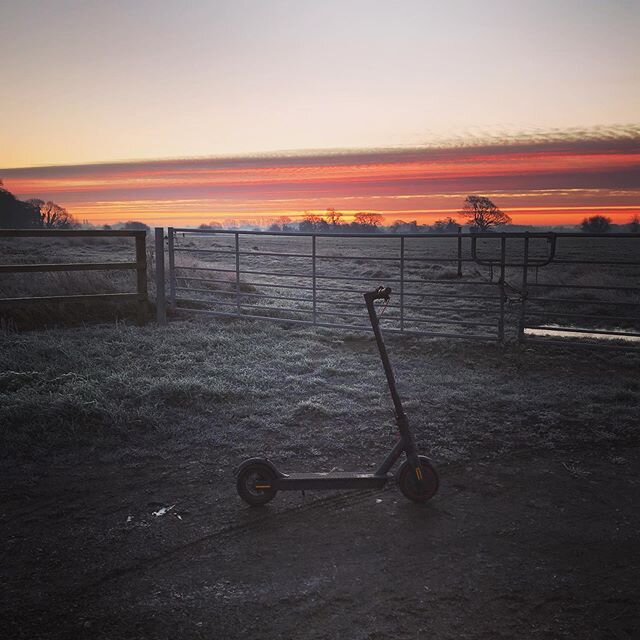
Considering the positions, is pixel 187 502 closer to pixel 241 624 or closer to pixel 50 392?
pixel 241 624

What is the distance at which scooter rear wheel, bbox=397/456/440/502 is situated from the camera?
3807mm

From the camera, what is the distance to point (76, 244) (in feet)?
133

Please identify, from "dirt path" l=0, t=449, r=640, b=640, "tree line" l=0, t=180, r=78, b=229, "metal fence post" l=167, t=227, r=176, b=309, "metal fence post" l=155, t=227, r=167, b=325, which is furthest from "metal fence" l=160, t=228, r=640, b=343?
"tree line" l=0, t=180, r=78, b=229

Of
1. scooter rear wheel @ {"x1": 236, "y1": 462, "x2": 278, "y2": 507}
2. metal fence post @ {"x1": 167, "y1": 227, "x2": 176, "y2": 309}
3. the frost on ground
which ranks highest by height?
metal fence post @ {"x1": 167, "y1": 227, "x2": 176, "y2": 309}

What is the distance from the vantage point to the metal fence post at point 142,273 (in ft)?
35.3

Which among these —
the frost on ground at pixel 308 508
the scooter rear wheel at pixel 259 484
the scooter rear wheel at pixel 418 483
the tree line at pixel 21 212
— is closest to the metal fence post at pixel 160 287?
the frost on ground at pixel 308 508

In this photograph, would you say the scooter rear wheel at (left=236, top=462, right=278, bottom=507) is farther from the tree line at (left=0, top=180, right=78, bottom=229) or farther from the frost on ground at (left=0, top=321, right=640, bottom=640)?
the tree line at (left=0, top=180, right=78, bottom=229)

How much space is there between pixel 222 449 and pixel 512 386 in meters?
3.57

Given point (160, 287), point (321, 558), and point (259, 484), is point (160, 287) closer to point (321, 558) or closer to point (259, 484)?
point (259, 484)

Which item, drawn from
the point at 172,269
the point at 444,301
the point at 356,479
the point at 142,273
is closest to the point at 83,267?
A: the point at 142,273

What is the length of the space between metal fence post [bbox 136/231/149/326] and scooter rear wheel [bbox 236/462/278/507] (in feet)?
24.4

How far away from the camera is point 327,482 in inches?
149

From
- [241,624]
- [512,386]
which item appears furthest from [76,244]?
[241,624]

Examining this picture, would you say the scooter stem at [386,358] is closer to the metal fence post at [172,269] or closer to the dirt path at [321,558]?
the dirt path at [321,558]
